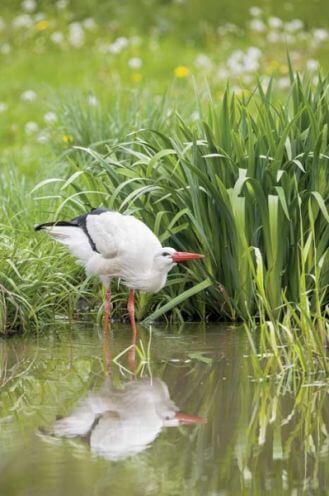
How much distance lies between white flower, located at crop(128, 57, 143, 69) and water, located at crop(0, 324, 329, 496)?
681 cm

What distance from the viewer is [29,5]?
15961mm

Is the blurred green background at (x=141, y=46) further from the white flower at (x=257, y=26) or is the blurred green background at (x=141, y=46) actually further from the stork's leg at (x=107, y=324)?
the stork's leg at (x=107, y=324)

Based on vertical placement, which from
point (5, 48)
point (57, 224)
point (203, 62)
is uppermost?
point (5, 48)

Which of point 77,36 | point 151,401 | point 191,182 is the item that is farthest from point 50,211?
point 77,36

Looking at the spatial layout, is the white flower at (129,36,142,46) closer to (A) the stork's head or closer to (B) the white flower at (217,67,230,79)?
(B) the white flower at (217,67,230,79)

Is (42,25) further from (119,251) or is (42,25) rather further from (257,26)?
(119,251)

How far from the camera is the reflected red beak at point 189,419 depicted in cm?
490

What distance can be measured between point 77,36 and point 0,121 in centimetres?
303

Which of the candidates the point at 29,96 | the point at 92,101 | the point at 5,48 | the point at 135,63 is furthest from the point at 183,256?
the point at 5,48

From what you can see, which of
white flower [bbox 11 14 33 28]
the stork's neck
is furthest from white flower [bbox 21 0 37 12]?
the stork's neck

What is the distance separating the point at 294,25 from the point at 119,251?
8592mm

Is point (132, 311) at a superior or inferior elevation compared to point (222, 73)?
inferior

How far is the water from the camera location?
4.17 m

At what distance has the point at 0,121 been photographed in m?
12.2
